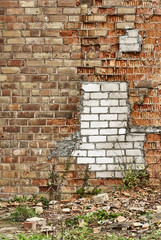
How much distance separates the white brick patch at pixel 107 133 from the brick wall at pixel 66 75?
0.07 metres

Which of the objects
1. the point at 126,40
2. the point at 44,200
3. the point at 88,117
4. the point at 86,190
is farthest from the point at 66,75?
the point at 44,200

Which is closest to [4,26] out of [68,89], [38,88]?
[38,88]

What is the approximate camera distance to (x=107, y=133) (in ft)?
13.6

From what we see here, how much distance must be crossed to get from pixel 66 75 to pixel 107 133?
95 centimetres

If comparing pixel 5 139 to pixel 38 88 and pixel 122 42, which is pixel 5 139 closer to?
pixel 38 88

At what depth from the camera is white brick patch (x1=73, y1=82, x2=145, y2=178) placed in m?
4.14

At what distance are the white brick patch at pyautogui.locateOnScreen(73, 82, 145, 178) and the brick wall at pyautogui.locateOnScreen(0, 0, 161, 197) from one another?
70 millimetres

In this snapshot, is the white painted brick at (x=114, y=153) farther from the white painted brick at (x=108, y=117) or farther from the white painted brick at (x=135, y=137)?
the white painted brick at (x=108, y=117)

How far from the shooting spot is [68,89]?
4.18 meters

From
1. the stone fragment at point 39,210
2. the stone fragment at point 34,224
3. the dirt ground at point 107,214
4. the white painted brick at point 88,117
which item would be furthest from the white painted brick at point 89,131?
the stone fragment at point 34,224

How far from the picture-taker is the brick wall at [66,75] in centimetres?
416

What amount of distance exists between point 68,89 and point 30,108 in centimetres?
57

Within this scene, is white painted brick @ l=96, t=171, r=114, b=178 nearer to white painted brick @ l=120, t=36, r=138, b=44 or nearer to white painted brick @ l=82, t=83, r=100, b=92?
white painted brick @ l=82, t=83, r=100, b=92

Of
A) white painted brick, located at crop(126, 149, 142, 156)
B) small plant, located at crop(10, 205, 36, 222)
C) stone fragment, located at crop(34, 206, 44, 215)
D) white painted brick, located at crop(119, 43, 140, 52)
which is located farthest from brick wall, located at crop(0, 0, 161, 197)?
small plant, located at crop(10, 205, 36, 222)
